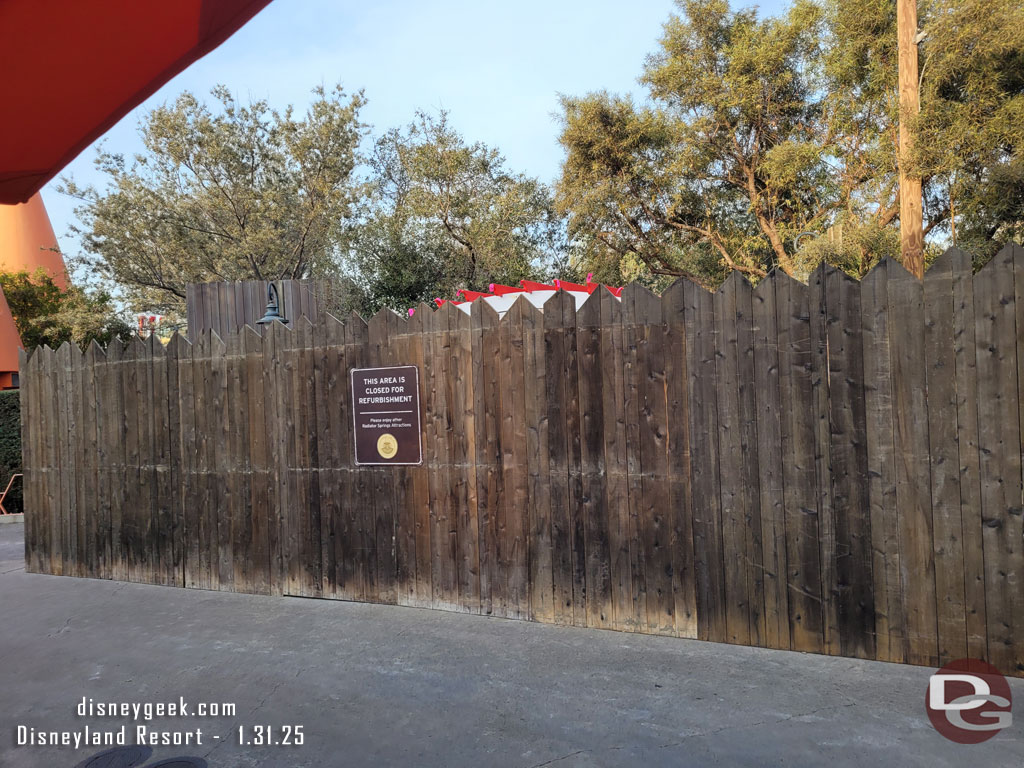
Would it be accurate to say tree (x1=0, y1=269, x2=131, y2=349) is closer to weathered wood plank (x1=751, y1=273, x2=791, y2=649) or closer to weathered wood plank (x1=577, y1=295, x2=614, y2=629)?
weathered wood plank (x1=577, y1=295, x2=614, y2=629)

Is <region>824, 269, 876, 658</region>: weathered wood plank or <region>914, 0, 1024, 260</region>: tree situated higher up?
<region>914, 0, 1024, 260</region>: tree

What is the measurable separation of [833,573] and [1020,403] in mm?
1371

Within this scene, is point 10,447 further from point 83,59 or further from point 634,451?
point 83,59

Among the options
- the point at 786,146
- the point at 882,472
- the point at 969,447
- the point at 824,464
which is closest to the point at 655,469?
the point at 824,464

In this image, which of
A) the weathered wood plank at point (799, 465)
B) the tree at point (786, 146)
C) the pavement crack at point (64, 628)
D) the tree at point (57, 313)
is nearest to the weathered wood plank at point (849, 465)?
the weathered wood plank at point (799, 465)

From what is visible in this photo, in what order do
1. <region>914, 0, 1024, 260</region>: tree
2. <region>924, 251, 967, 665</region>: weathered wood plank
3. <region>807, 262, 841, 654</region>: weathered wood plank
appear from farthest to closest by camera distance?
<region>914, 0, 1024, 260</region>: tree
<region>807, 262, 841, 654</region>: weathered wood plank
<region>924, 251, 967, 665</region>: weathered wood plank

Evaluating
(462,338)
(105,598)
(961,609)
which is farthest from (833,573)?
(105,598)

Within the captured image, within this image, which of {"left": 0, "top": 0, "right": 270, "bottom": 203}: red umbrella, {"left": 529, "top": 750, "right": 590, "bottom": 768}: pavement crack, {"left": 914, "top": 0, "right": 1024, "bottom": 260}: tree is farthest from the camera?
{"left": 914, "top": 0, "right": 1024, "bottom": 260}: tree

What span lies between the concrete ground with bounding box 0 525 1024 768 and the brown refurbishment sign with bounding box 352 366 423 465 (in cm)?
124

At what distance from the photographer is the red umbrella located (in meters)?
1.39

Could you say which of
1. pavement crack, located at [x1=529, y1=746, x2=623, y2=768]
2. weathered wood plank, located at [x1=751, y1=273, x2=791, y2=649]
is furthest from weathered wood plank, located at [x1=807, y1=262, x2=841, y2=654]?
pavement crack, located at [x1=529, y1=746, x2=623, y2=768]

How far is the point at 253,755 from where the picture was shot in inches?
137

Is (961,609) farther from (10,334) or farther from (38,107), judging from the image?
(10,334)

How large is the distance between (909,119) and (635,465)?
39.2ft
